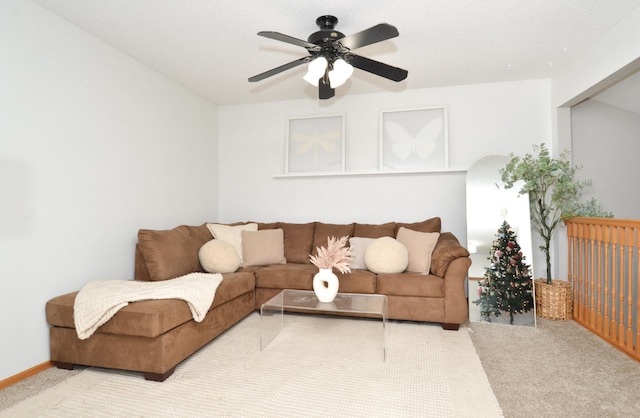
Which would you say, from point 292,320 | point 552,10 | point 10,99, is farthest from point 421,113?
point 10,99

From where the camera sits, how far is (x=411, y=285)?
3.24 m

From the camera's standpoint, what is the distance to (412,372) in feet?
7.57

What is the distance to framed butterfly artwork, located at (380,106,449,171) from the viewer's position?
423cm

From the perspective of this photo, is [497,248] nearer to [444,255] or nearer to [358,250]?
[444,255]

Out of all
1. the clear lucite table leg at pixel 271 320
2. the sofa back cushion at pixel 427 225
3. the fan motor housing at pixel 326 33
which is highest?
the fan motor housing at pixel 326 33

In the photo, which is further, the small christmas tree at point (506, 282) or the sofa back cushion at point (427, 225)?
the sofa back cushion at point (427, 225)

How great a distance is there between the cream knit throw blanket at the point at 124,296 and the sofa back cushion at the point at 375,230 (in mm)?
1834

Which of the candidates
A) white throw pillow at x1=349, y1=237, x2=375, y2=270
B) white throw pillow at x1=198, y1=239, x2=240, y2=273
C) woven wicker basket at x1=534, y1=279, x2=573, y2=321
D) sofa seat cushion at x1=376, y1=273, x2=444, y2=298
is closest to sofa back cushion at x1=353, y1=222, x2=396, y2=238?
white throw pillow at x1=349, y1=237, x2=375, y2=270

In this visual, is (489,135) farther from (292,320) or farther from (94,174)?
(94,174)

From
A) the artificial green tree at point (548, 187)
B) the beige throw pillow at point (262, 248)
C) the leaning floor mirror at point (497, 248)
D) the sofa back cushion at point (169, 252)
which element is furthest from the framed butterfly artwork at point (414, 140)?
the sofa back cushion at point (169, 252)

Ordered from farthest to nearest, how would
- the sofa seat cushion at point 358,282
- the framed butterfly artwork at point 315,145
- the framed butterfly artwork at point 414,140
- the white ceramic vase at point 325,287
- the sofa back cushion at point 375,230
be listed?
the framed butterfly artwork at point 315,145, the framed butterfly artwork at point 414,140, the sofa back cushion at point 375,230, the sofa seat cushion at point 358,282, the white ceramic vase at point 325,287

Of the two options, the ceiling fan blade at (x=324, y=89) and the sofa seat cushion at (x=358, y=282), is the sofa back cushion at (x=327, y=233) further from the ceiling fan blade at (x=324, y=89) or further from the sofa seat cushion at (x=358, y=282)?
the ceiling fan blade at (x=324, y=89)

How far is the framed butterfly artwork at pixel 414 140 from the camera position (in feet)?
13.9

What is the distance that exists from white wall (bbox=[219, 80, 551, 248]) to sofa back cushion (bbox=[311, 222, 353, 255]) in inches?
13.3
